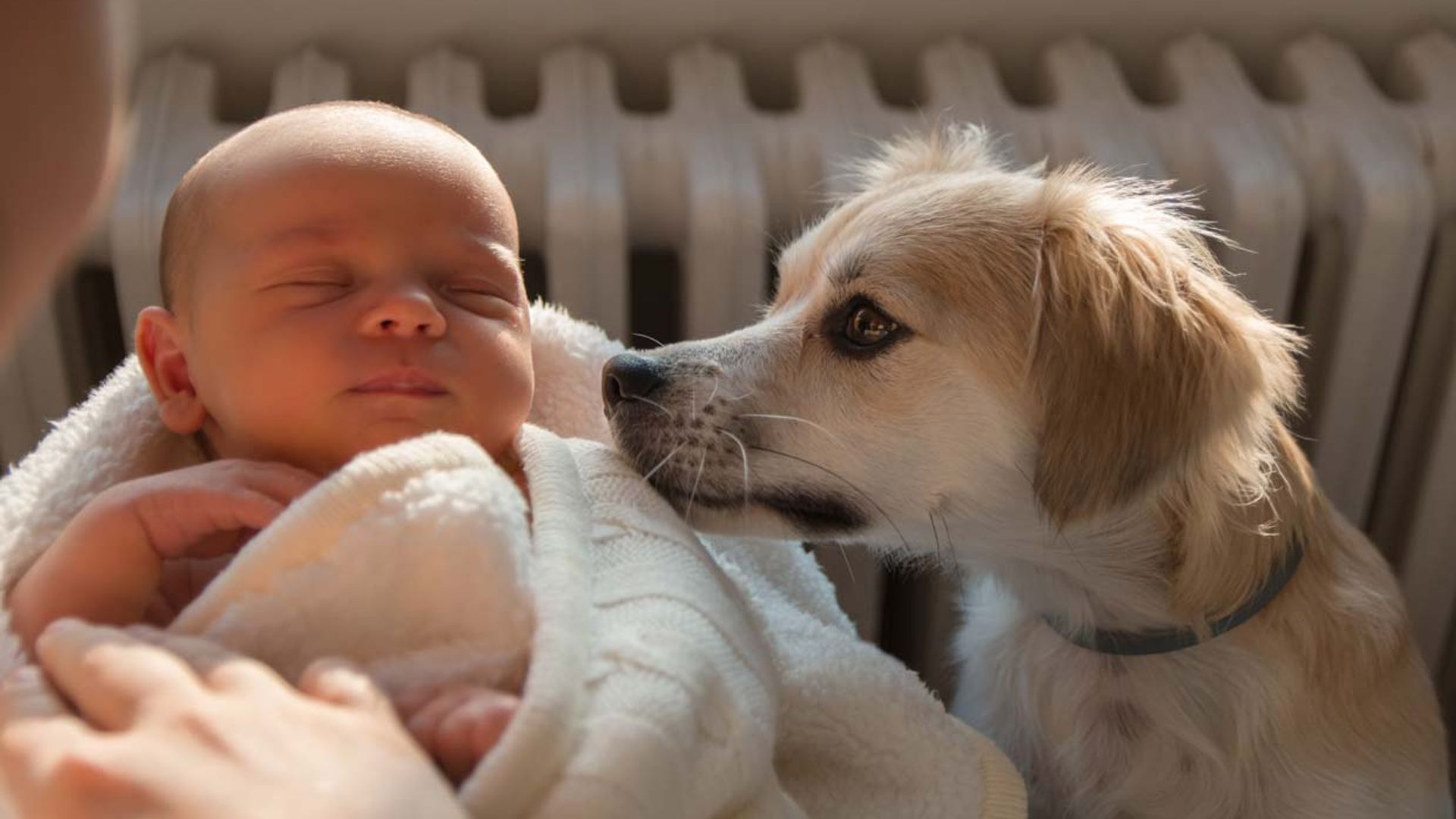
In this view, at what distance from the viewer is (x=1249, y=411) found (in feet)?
3.10

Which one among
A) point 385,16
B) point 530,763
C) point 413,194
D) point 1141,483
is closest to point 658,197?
point 385,16

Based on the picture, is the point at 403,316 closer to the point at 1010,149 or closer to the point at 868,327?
the point at 868,327

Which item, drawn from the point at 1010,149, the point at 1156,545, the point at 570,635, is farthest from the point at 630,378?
the point at 1010,149

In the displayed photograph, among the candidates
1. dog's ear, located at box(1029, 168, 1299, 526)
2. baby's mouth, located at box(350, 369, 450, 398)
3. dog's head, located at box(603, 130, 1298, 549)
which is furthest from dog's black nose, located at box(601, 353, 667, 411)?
dog's ear, located at box(1029, 168, 1299, 526)

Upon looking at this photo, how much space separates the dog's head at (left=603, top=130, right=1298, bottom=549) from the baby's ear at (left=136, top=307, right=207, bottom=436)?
28 centimetres

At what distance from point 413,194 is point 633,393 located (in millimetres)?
198

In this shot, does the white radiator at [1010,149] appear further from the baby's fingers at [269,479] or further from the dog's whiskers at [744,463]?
the baby's fingers at [269,479]

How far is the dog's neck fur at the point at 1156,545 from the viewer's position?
1.00m

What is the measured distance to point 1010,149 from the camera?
137 cm

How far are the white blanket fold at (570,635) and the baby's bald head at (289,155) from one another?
14 cm

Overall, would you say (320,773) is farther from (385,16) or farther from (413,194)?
(385,16)

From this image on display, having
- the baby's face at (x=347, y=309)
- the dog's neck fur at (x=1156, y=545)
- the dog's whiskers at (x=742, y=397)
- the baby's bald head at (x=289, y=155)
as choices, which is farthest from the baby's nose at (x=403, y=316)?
the dog's neck fur at (x=1156, y=545)

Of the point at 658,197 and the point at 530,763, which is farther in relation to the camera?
the point at 658,197

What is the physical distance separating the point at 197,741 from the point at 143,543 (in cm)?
27
